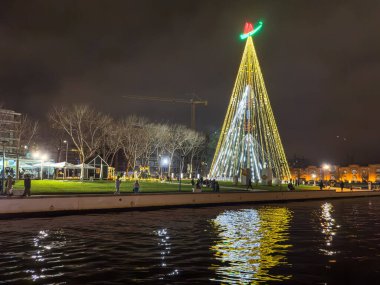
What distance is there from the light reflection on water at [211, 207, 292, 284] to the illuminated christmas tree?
99.2 ft

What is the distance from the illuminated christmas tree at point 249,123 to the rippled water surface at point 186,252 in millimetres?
31048

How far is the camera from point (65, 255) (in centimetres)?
1407

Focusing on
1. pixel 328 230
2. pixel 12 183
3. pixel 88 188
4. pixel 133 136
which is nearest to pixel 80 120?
pixel 133 136

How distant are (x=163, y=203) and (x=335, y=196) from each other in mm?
27831

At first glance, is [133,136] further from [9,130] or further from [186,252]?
[186,252]

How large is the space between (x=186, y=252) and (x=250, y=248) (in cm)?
257

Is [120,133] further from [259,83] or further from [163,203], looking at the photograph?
[163,203]

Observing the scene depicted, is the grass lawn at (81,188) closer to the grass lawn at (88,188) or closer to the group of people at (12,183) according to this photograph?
the grass lawn at (88,188)

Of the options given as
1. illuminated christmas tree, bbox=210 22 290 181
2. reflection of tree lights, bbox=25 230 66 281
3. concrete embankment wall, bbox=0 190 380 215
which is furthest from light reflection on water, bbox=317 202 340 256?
illuminated christmas tree, bbox=210 22 290 181

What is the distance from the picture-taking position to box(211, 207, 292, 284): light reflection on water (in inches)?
458

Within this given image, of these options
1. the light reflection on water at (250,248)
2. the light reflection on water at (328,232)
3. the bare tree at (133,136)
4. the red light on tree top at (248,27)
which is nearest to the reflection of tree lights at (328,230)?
the light reflection on water at (328,232)

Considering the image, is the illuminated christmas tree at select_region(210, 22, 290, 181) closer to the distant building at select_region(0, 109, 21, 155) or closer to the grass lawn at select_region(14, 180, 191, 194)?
the grass lawn at select_region(14, 180, 191, 194)

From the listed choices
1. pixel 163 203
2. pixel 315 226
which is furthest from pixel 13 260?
pixel 163 203

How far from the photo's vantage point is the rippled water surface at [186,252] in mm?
11415
